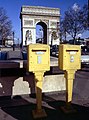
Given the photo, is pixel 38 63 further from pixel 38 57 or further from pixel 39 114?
pixel 39 114

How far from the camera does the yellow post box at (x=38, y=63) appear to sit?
567 centimetres

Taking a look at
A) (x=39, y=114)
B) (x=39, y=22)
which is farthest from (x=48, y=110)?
(x=39, y=22)

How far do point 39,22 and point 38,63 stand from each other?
59015 millimetres

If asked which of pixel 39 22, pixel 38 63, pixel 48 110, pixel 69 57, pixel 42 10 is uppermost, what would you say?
pixel 42 10

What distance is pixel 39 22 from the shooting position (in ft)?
209

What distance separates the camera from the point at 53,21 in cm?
6175

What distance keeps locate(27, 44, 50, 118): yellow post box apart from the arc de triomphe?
163 ft

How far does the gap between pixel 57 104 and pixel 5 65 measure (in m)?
1.88

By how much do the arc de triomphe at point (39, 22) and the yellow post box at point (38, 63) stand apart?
49555 mm

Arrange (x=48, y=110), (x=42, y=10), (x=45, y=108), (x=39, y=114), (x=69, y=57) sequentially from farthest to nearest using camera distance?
(x=42, y=10)
(x=45, y=108)
(x=48, y=110)
(x=69, y=57)
(x=39, y=114)

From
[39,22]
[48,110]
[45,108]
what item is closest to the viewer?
[48,110]

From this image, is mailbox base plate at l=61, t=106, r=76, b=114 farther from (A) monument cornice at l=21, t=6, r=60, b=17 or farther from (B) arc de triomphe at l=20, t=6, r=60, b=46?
(A) monument cornice at l=21, t=6, r=60, b=17

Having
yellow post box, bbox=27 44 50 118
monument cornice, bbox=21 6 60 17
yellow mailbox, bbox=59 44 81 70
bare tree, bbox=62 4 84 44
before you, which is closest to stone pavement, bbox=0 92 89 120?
yellow post box, bbox=27 44 50 118

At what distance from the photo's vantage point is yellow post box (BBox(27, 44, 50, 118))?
5.67 metres
